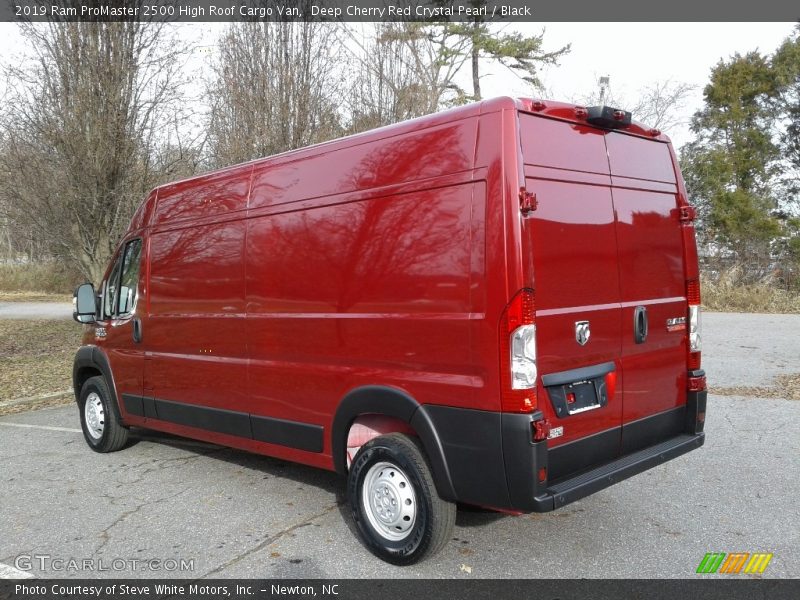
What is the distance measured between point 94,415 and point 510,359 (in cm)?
476

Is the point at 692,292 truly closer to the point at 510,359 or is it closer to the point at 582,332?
the point at 582,332

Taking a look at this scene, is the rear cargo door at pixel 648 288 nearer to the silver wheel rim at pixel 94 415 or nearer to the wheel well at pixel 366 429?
the wheel well at pixel 366 429

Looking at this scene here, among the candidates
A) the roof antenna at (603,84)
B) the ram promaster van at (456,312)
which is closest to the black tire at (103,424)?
the ram promaster van at (456,312)

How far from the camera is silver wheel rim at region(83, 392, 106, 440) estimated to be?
649 cm

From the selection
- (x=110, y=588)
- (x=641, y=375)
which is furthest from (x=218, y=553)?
(x=641, y=375)

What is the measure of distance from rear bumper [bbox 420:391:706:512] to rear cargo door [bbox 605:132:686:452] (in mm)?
216

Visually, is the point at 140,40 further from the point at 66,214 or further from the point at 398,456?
the point at 398,456

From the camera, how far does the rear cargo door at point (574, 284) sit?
3559 millimetres

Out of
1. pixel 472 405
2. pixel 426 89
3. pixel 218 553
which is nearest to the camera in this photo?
pixel 472 405

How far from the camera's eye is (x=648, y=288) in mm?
4254

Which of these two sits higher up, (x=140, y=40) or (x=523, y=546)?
(x=140, y=40)

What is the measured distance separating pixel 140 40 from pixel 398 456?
11.2m

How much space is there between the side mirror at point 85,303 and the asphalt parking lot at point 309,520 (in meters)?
1.29

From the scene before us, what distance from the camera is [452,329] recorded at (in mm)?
3578
